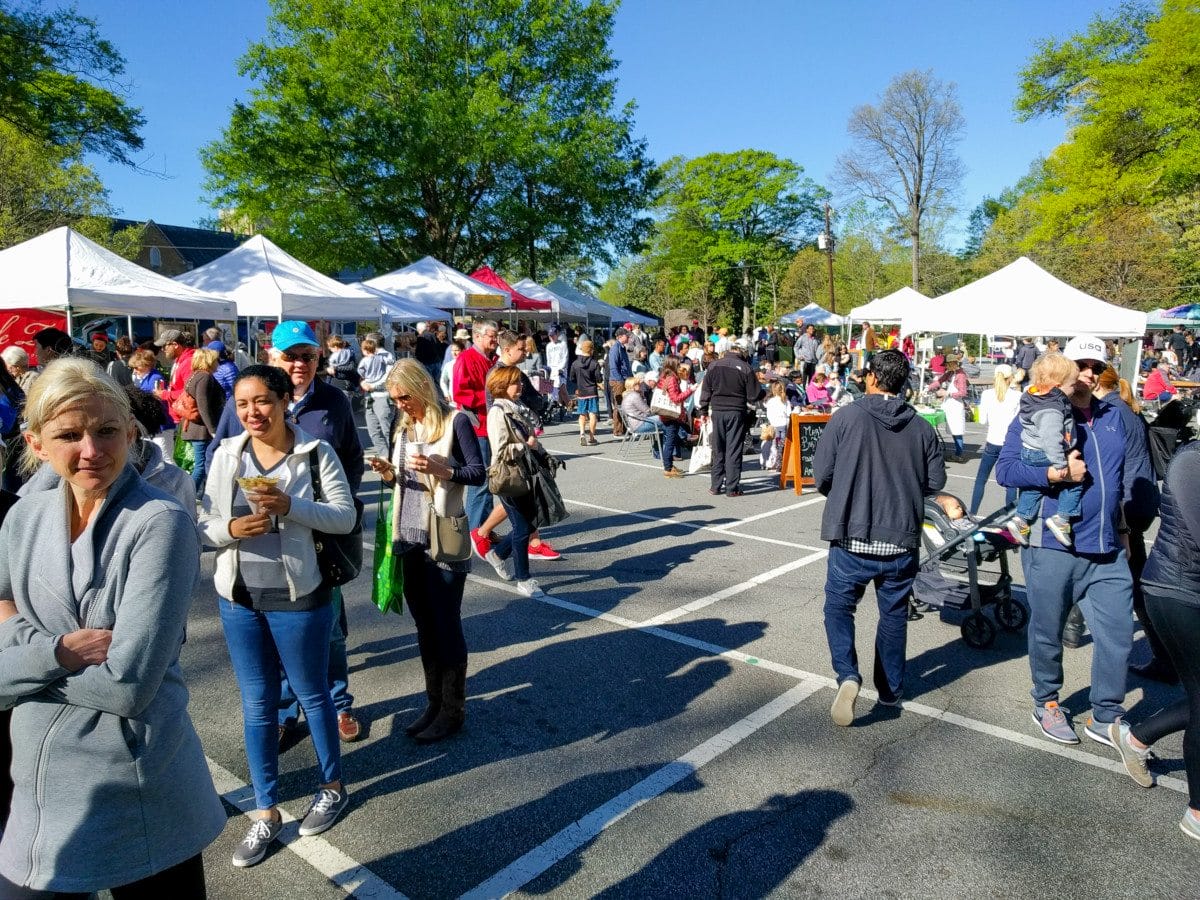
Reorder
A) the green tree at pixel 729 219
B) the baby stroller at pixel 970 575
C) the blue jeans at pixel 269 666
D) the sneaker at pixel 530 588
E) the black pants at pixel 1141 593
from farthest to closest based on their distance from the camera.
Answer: the green tree at pixel 729 219, the sneaker at pixel 530 588, the baby stroller at pixel 970 575, the black pants at pixel 1141 593, the blue jeans at pixel 269 666

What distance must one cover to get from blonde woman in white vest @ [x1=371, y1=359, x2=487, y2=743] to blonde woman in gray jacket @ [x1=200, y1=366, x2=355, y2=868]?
688mm

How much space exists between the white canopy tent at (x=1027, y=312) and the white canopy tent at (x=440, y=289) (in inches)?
393

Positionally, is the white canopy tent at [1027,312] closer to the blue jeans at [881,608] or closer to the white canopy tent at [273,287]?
the white canopy tent at [273,287]

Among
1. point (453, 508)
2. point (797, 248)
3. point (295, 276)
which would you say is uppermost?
point (797, 248)

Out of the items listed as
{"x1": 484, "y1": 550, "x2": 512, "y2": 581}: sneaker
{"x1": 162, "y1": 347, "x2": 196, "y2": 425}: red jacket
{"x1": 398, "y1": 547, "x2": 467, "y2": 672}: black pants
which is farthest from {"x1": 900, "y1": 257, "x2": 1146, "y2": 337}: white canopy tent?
{"x1": 398, "y1": 547, "x2": 467, "y2": 672}: black pants

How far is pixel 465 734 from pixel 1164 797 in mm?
3093

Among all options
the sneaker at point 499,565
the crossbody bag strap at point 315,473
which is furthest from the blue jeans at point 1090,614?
the sneaker at point 499,565

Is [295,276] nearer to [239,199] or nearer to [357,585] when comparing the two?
[357,585]

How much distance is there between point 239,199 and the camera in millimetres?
28141

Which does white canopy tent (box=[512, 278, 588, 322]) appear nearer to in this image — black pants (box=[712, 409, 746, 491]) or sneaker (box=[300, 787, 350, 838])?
black pants (box=[712, 409, 746, 491])

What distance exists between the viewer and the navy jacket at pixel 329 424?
419cm

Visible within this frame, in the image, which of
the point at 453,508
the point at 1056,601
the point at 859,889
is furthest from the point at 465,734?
the point at 1056,601

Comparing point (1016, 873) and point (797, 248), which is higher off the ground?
point (797, 248)

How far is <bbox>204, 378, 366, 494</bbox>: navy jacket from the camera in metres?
4.19
